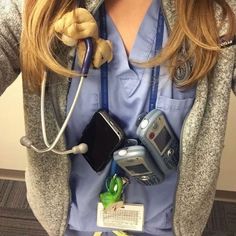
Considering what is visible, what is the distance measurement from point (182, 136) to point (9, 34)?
14.5 inches

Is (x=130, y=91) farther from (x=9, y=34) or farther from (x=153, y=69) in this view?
(x=9, y=34)

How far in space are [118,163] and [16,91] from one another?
94 centimetres

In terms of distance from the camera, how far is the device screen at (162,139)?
2.39 feet

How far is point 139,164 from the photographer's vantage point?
0.74 meters

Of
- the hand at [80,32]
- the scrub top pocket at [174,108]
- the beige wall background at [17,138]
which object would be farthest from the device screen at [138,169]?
the beige wall background at [17,138]

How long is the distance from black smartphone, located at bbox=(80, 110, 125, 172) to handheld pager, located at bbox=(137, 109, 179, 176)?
0.05 m

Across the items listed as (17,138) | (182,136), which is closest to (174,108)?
(182,136)

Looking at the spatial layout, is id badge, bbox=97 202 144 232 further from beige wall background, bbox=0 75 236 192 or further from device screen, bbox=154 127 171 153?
beige wall background, bbox=0 75 236 192

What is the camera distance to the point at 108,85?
729 millimetres

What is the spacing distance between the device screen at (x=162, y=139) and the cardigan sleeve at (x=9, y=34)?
300mm

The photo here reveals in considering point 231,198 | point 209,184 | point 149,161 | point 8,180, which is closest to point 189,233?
point 209,184

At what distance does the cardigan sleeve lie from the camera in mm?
665

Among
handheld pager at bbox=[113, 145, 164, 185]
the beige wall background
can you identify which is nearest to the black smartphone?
handheld pager at bbox=[113, 145, 164, 185]

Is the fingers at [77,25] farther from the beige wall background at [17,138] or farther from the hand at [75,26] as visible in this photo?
the beige wall background at [17,138]
